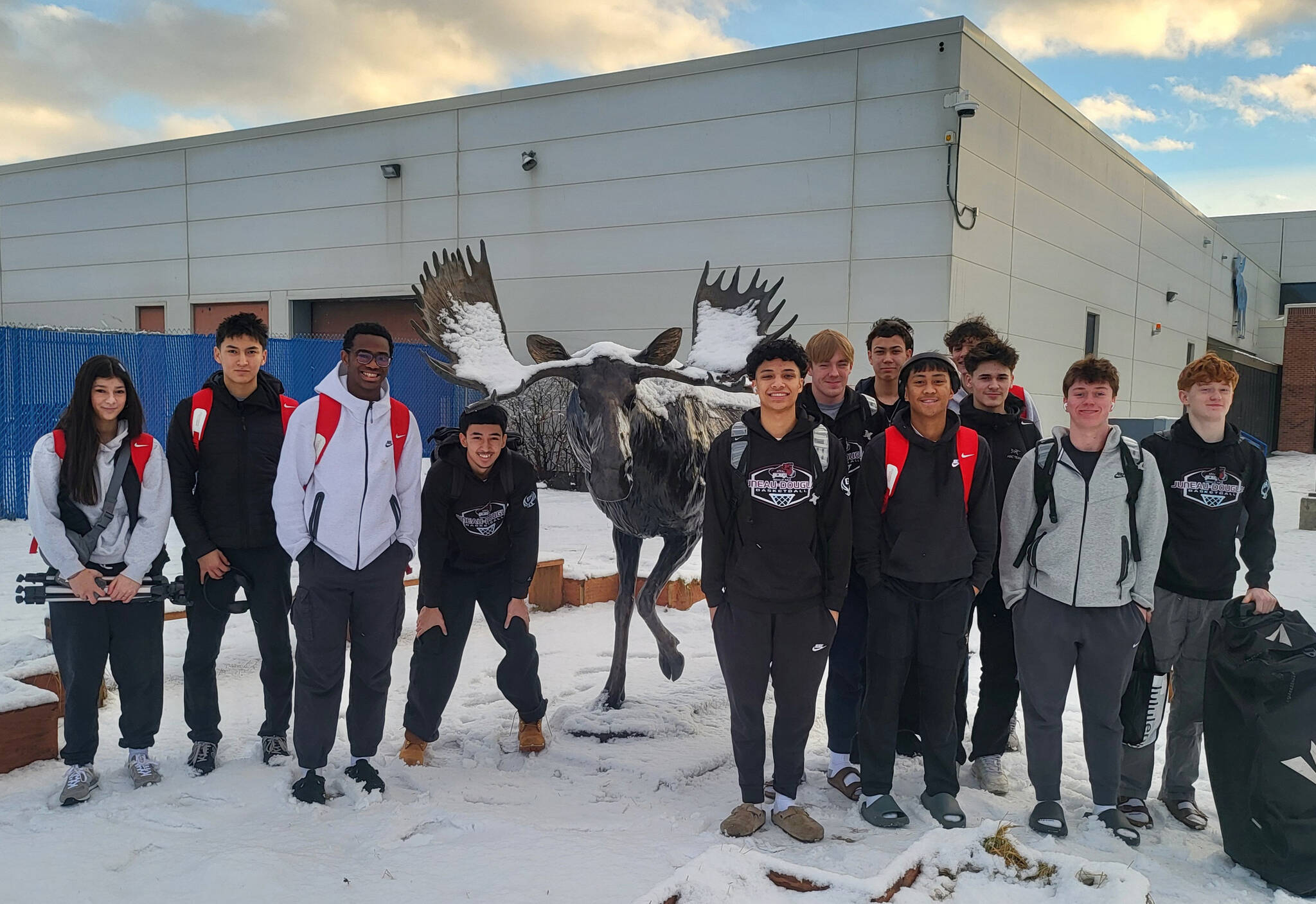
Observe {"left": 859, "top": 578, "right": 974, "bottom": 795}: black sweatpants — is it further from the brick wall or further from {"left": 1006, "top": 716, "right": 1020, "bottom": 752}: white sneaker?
the brick wall

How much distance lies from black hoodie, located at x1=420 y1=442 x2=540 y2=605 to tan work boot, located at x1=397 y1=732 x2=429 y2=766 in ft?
2.31

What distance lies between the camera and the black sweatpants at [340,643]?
355 centimetres

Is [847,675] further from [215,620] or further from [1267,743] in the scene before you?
[215,620]

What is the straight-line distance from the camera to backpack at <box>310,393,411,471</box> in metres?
3.51

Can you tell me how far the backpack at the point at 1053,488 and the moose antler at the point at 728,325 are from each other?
1.55m

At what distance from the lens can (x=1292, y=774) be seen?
3023 mm

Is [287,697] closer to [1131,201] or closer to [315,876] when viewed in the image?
[315,876]

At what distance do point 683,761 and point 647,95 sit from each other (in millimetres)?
12010

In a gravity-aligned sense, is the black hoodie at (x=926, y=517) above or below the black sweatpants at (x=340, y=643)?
above

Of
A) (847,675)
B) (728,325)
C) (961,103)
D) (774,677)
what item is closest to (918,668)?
(847,675)

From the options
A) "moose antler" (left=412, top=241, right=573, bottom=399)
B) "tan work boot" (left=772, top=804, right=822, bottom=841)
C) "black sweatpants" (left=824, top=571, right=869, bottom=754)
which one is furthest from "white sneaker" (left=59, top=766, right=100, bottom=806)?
"black sweatpants" (left=824, top=571, right=869, bottom=754)

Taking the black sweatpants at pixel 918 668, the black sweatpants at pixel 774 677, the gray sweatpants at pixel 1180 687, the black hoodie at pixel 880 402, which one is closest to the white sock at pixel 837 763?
the black sweatpants at pixel 918 668

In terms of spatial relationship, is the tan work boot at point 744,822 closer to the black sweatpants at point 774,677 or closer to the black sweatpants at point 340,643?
the black sweatpants at point 774,677

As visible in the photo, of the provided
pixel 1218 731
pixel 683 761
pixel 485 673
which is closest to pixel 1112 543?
pixel 1218 731
